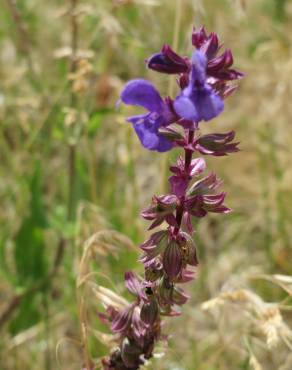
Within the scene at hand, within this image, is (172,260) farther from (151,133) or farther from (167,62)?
(167,62)

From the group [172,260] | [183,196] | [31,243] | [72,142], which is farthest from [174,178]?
[31,243]

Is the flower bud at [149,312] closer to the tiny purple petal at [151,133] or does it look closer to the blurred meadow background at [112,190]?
the blurred meadow background at [112,190]

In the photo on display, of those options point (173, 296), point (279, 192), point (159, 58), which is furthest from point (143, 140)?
point (279, 192)

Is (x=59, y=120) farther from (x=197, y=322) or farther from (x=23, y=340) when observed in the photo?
(x=197, y=322)

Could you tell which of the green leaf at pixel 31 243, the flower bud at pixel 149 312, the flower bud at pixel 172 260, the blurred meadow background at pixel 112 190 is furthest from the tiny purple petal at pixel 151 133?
the green leaf at pixel 31 243

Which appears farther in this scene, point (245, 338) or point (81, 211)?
point (81, 211)

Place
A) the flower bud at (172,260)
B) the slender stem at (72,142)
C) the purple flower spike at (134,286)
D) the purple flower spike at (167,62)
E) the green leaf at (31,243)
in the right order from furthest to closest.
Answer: the green leaf at (31,243), the slender stem at (72,142), the purple flower spike at (134,286), the flower bud at (172,260), the purple flower spike at (167,62)

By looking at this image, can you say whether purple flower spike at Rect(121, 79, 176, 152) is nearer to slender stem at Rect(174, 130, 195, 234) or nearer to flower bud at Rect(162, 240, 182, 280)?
slender stem at Rect(174, 130, 195, 234)
